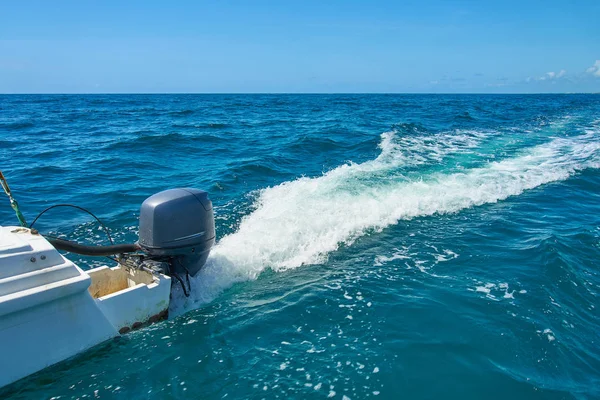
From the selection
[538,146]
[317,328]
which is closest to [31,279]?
[317,328]

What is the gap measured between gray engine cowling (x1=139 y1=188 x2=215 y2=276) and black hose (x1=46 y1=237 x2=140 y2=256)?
6.0 inches

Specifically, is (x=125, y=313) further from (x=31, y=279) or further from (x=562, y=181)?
(x=562, y=181)

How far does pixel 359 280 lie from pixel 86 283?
3144 millimetres

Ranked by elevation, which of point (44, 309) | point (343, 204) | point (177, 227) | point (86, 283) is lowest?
point (343, 204)

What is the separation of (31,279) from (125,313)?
90 centimetres

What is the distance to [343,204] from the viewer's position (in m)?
7.98

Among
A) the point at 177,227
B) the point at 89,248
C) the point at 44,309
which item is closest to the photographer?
the point at 44,309

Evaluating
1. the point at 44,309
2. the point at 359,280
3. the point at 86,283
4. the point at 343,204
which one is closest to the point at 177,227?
the point at 86,283

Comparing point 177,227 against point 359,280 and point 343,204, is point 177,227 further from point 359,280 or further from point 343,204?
point 343,204

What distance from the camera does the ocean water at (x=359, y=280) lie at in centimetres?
351

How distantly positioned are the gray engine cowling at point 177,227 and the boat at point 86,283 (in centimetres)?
1

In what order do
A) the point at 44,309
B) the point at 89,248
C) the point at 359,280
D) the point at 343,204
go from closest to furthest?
the point at 44,309 → the point at 89,248 → the point at 359,280 → the point at 343,204

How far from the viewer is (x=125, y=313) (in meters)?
3.90

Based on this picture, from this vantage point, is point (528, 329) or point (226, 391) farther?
point (528, 329)
